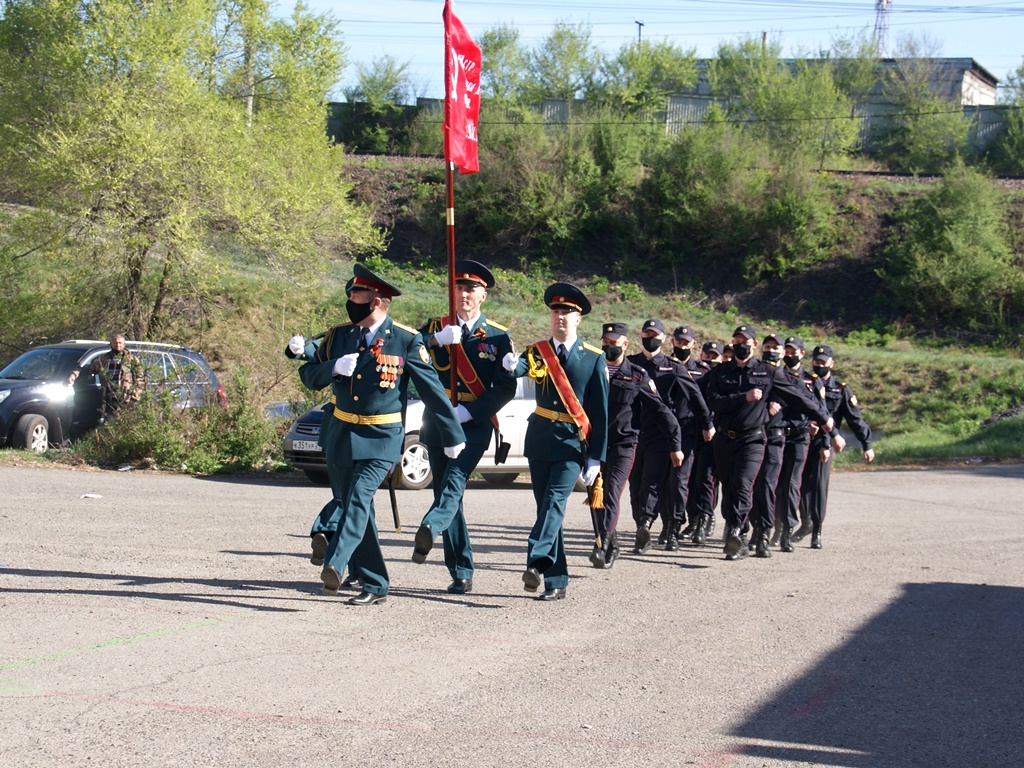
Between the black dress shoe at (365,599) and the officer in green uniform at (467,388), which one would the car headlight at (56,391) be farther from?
the black dress shoe at (365,599)

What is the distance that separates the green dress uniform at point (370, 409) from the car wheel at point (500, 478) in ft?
30.4

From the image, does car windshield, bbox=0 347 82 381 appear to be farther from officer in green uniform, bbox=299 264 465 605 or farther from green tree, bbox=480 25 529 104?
green tree, bbox=480 25 529 104

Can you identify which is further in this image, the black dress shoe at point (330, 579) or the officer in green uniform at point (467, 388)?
the officer in green uniform at point (467, 388)

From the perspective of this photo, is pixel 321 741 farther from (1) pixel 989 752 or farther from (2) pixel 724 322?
(2) pixel 724 322

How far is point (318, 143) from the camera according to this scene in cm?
2992

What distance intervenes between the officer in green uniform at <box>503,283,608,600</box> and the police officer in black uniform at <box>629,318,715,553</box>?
2257 mm

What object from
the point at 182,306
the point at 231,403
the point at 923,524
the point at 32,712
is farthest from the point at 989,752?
the point at 182,306

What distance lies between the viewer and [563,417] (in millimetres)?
8047

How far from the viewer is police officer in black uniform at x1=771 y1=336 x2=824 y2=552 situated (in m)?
11.3

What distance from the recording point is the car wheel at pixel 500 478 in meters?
16.9

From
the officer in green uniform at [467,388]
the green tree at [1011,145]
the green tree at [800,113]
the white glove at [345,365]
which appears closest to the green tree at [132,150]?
the officer in green uniform at [467,388]

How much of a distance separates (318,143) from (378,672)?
84.1 feet

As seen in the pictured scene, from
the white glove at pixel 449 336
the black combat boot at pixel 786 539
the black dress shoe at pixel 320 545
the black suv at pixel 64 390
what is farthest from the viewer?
the black suv at pixel 64 390

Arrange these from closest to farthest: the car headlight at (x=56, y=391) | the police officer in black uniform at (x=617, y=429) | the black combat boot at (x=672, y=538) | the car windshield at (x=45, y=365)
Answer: the police officer in black uniform at (x=617, y=429) → the black combat boot at (x=672, y=538) → the car headlight at (x=56, y=391) → the car windshield at (x=45, y=365)
